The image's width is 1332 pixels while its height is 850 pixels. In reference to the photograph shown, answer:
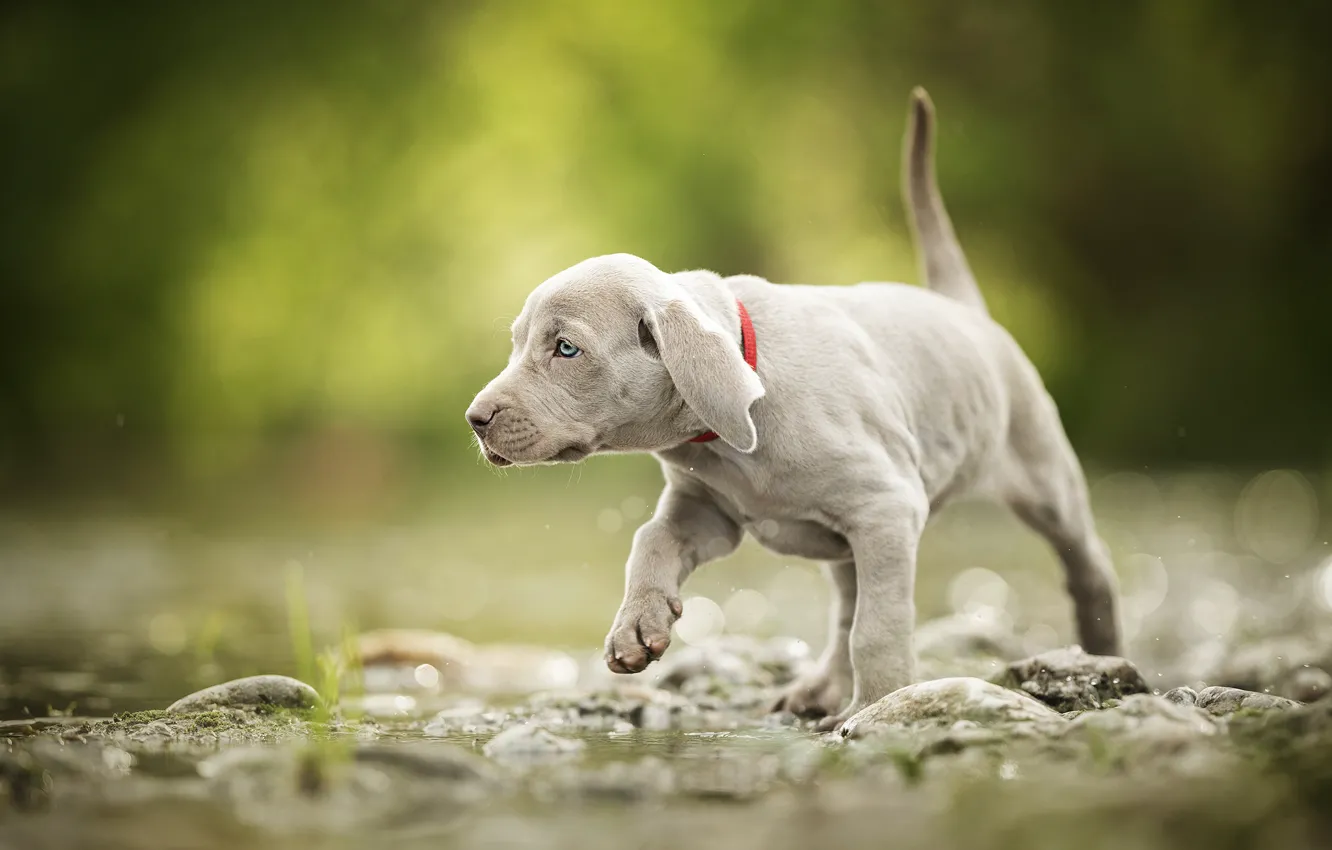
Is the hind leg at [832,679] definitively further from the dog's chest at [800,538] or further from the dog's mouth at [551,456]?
the dog's mouth at [551,456]

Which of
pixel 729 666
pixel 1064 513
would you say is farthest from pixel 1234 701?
pixel 729 666

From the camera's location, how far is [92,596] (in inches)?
293

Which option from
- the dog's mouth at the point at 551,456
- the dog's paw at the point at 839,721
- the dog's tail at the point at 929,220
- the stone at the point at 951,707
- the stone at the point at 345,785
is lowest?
the stone at the point at 345,785

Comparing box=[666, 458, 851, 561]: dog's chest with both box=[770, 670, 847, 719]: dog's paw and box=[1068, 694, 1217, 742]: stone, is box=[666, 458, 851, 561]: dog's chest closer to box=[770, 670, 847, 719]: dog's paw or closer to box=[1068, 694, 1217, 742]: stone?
box=[770, 670, 847, 719]: dog's paw

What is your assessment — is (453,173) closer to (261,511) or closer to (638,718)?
(261,511)

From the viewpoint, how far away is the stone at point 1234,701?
364cm

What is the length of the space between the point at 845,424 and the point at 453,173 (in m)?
18.9

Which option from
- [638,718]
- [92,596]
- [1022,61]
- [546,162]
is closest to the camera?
[638,718]

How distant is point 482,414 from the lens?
11.8 feet

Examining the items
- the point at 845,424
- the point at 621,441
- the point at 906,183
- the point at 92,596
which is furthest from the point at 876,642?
the point at 92,596

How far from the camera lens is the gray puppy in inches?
143

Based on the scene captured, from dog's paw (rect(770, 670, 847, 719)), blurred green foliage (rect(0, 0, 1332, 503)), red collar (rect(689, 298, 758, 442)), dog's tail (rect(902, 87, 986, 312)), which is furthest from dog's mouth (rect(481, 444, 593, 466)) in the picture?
blurred green foliage (rect(0, 0, 1332, 503))

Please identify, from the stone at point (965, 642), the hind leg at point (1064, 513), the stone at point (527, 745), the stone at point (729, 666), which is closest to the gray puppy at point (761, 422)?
the stone at point (527, 745)

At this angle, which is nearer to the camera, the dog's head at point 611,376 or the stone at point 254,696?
the dog's head at point 611,376
